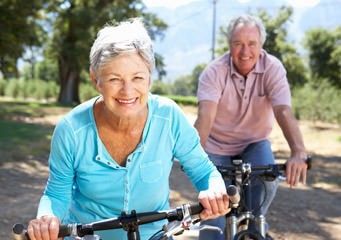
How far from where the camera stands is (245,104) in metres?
3.91

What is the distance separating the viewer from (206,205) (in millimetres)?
2238

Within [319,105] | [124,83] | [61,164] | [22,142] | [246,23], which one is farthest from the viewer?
[319,105]

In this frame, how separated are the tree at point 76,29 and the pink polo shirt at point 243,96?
2872cm

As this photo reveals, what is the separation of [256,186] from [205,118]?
1.78 ft

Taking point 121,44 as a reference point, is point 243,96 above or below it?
below

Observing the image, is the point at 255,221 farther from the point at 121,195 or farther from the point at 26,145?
the point at 26,145

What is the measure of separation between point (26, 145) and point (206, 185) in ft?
36.1

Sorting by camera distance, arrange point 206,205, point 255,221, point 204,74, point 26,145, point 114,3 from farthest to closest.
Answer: point 114,3 < point 26,145 < point 204,74 < point 255,221 < point 206,205

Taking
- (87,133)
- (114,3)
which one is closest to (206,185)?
(87,133)

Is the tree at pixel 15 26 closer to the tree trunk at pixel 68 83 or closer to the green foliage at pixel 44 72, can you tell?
the tree trunk at pixel 68 83

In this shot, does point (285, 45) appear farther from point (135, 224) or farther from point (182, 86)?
point (182, 86)

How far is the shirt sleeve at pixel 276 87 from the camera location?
12.6ft

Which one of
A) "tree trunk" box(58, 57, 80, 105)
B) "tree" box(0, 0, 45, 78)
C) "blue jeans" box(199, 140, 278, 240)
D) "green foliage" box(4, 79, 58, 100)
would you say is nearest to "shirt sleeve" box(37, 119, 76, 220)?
"blue jeans" box(199, 140, 278, 240)

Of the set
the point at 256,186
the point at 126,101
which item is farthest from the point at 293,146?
the point at 126,101
